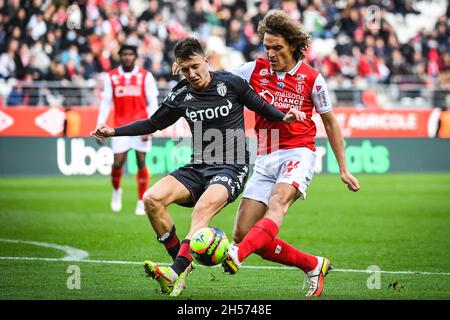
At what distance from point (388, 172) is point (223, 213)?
8.94m

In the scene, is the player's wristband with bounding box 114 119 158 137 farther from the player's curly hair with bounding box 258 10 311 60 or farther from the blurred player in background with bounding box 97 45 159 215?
the blurred player in background with bounding box 97 45 159 215

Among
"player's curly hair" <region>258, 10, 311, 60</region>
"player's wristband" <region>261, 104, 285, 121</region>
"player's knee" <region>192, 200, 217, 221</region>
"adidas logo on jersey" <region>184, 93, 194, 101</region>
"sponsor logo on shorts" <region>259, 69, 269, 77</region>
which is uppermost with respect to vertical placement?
"player's curly hair" <region>258, 10, 311, 60</region>

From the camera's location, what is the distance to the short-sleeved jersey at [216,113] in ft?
27.0

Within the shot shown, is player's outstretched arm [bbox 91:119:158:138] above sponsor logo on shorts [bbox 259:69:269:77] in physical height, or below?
below

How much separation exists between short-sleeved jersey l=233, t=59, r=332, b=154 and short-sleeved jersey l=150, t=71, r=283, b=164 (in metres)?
0.21

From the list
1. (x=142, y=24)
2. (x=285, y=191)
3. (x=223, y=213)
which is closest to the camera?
(x=285, y=191)

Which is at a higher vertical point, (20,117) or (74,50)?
(74,50)

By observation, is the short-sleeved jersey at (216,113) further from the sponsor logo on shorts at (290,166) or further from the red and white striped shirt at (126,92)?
the red and white striped shirt at (126,92)

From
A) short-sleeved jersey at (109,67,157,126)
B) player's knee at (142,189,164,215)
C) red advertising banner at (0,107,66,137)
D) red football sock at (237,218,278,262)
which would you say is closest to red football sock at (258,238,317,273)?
red football sock at (237,218,278,262)

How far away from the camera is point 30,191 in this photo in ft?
63.2

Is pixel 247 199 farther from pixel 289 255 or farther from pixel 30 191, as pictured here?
pixel 30 191

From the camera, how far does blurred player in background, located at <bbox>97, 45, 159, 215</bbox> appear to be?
1542cm

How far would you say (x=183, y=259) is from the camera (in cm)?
771
